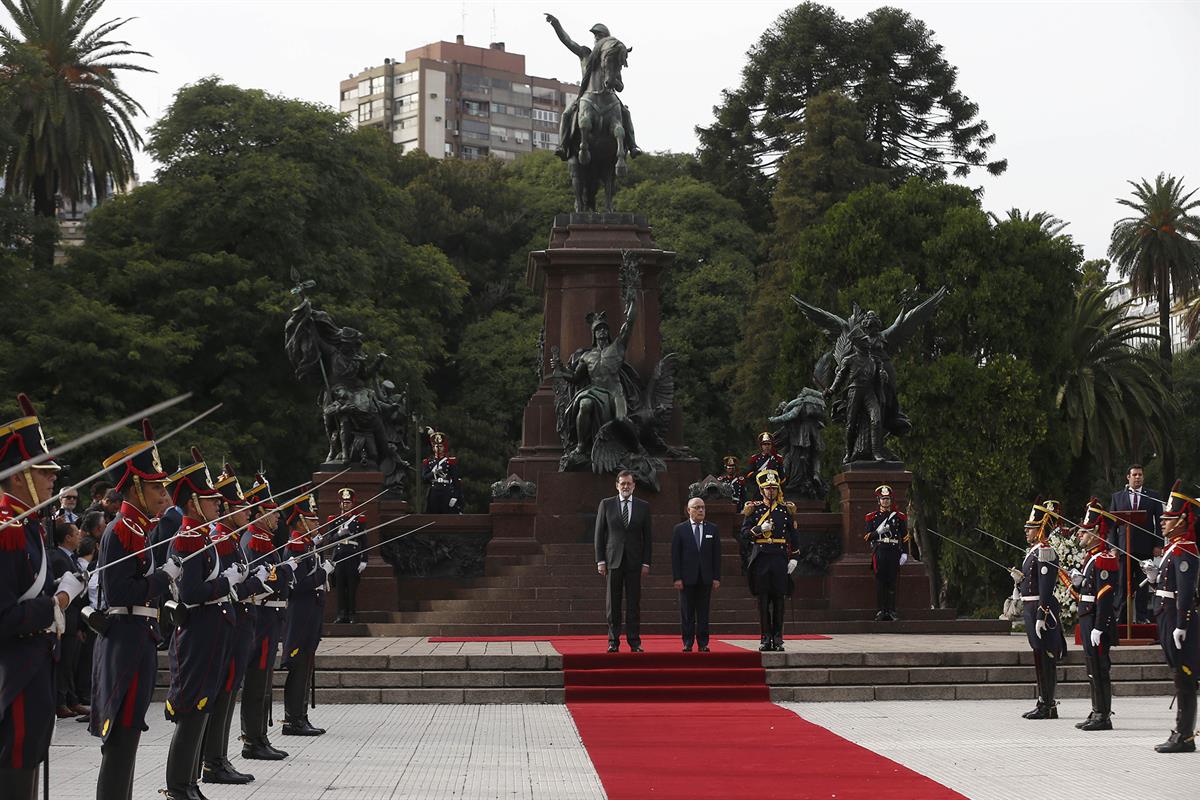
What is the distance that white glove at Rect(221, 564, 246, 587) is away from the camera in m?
10.6

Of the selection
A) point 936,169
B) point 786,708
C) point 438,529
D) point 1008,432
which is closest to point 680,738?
point 786,708

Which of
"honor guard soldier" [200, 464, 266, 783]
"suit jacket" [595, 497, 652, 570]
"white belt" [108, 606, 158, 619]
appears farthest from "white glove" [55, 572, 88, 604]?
"suit jacket" [595, 497, 652, 570]

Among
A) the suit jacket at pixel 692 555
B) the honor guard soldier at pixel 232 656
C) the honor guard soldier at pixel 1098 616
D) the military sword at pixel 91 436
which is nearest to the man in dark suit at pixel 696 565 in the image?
the suit jacket at pixel 692 555

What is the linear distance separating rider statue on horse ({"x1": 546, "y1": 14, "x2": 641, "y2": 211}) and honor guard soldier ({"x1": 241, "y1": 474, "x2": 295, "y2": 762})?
16246 mm

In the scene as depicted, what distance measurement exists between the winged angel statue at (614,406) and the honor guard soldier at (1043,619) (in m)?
10.5

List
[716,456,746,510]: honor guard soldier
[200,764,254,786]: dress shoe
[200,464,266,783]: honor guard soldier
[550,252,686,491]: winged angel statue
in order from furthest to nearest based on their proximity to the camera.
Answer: [716,456,746,510]: honor guard soldier, [550,252,686,491]: winged angel statue, [200,764,254,786]: dress shoe, [200,464,266,783]: honor guard soldier

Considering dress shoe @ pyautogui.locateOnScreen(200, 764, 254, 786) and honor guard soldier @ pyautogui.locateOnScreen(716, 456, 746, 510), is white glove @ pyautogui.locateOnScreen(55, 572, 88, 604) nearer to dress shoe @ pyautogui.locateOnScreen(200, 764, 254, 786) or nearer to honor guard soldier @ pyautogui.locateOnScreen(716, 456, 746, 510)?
dress shoe @ pyautogui.locateOnScreen(200, 764, 254, 786)

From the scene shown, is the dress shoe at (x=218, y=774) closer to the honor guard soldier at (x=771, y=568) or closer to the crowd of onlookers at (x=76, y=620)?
the crowd of onlookers at (x=76, y=620)

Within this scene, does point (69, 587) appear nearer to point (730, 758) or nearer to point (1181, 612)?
point (730, 758)

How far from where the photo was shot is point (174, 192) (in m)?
43.6

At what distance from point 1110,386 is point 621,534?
1380 inches

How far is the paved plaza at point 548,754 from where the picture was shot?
435 inches

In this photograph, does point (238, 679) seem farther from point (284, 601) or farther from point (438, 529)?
point (438, 529)

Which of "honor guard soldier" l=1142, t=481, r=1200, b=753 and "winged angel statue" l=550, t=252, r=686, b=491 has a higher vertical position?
"winged angel statue" l=550, t=252, r=686, b=491
